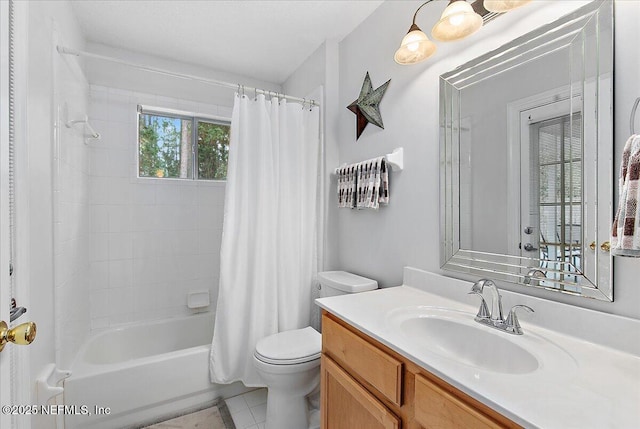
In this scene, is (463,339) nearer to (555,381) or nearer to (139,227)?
(555,381)

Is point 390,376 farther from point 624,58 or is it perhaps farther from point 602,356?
point 624,58

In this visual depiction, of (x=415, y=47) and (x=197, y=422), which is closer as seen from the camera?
(x=415, y=47)

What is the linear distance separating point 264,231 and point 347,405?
1109 mm

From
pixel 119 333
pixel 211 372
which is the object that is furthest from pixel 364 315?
pixel 119 333

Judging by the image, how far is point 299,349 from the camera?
1.60m

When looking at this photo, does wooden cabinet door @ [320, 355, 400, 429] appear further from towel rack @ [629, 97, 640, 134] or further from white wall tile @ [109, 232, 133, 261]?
white wall tile @ [109, 232, 133, 261]

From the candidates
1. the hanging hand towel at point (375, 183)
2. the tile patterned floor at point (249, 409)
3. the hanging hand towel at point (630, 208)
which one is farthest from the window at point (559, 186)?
the tile patterned floor at point (249, 409)

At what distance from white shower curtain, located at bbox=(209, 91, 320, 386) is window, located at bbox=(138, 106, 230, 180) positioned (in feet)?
3.00

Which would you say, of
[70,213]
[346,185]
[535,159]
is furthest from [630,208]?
[70,213]

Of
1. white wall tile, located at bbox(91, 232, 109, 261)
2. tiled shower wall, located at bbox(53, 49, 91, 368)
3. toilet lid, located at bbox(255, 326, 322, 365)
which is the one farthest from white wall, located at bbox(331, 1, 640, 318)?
white wall tile, located at bbox(91, 232, 109, 261)

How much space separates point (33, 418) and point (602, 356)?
1.89 meters

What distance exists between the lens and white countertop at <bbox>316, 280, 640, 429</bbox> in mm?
563

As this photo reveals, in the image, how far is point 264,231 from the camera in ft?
6.27

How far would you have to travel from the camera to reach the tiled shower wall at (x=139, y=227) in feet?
7.25
